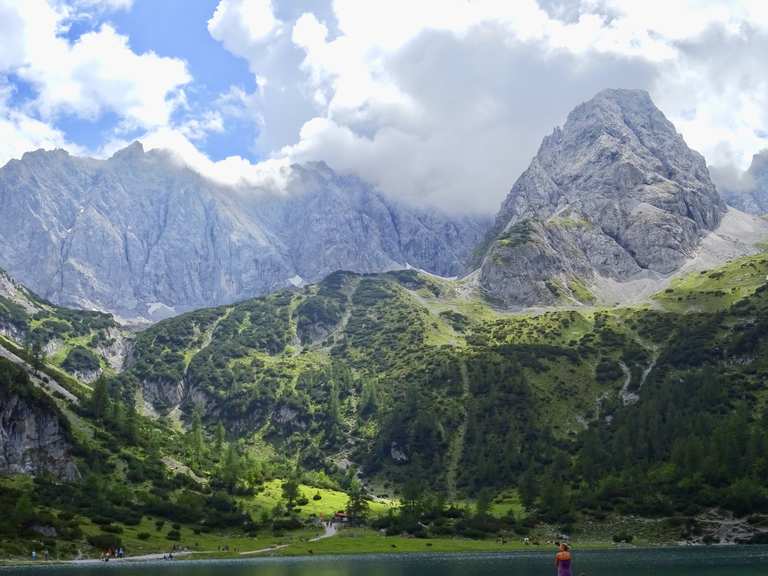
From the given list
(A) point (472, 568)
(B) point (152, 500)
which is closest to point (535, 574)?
(A) point (472, 568)

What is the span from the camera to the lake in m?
106

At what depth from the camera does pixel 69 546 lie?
137250 mm

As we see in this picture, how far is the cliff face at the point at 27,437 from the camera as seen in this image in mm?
188150

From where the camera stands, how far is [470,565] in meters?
124

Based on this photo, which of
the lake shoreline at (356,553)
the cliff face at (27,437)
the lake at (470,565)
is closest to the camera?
the lake at (470,565)

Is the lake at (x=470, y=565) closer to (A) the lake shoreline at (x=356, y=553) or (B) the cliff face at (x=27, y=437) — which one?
(A) the lake shoreline at (x=356, y=553)

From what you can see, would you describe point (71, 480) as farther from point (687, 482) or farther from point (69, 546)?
point (687, 482)

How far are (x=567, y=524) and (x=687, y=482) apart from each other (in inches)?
1163

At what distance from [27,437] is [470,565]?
4875 inches

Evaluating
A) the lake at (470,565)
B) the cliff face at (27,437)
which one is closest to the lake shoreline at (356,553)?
the lake at (470,565)

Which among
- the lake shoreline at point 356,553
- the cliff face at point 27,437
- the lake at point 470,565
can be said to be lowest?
the lake shoreline at point 356,553

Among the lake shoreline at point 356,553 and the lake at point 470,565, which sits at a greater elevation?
the lake at point 470,565

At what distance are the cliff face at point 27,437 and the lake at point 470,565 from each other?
70.1 metres

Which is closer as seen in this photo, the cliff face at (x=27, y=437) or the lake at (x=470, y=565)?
the lake at (x=470, y=565)
